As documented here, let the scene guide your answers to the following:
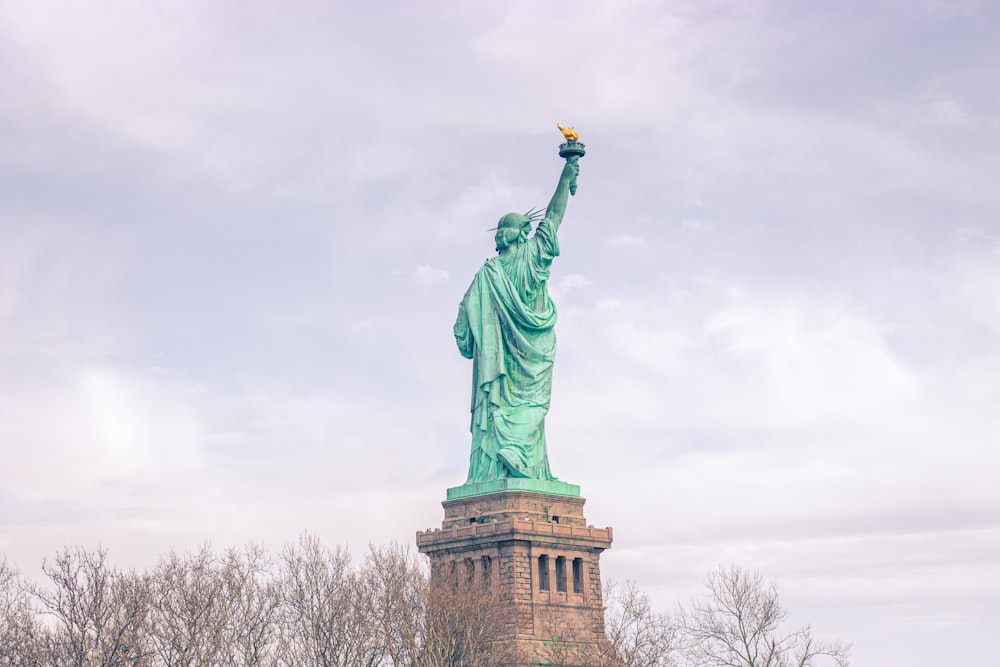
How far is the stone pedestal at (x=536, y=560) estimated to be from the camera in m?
85.5

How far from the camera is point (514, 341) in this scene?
92.9 m

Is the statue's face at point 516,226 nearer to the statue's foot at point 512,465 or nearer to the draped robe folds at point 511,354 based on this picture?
the draped robe folds at point 511,354

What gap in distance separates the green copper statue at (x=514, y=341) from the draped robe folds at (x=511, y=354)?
52 mm

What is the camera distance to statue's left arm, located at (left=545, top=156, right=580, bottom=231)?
313 ft

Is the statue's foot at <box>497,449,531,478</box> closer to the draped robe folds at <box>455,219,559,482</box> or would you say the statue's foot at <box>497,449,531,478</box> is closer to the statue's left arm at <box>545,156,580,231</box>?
the draped robe folds at <box>455,219,559,482</box>

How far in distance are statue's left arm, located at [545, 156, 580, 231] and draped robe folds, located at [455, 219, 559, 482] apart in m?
0.59

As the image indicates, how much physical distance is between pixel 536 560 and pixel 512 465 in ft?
18.5

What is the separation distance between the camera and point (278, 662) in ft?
259

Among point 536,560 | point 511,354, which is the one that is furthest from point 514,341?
point 536,560

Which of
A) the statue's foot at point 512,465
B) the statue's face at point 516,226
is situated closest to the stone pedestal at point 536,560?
the statue's foot at point 512,465

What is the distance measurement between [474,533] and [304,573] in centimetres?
1078

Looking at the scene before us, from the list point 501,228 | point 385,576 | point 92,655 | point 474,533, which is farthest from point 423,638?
point 501,228

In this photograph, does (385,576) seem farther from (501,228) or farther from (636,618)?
(501,228)

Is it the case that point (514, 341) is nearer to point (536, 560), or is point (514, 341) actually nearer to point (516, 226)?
point (516, 226)
